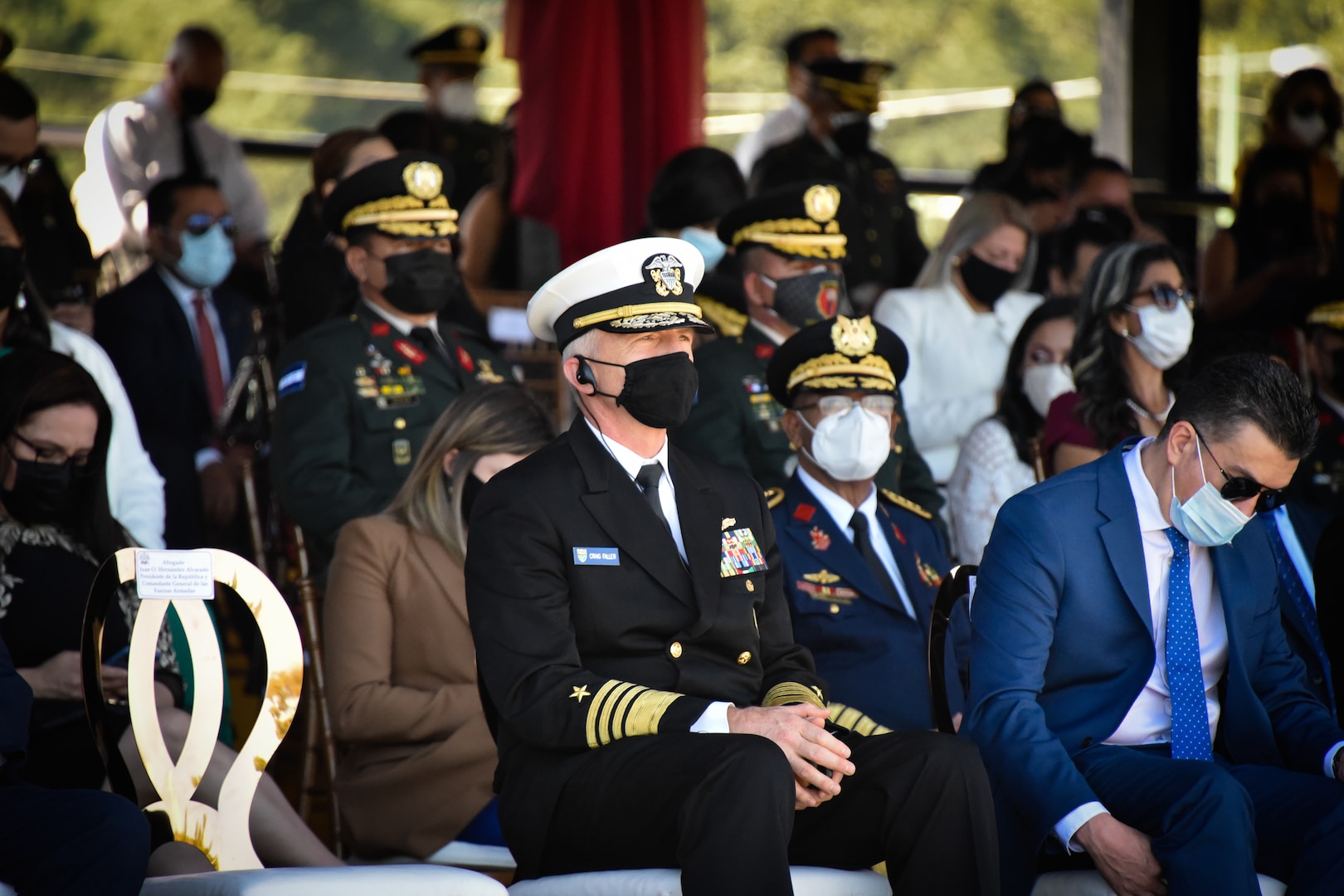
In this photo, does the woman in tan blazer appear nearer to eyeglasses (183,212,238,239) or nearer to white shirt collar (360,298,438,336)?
white shirt collar (360,298,438,336)

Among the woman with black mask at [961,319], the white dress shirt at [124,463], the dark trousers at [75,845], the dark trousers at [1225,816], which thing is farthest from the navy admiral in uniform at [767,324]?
the dark trousers at [75,845]

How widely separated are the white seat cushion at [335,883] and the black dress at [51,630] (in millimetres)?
736

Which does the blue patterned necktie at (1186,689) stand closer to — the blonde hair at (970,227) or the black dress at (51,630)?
the black dress at (51,630)

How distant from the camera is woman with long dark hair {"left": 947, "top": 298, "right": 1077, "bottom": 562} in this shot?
4.95 m

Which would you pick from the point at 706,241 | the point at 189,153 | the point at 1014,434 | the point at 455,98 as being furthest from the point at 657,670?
the point at 455,98

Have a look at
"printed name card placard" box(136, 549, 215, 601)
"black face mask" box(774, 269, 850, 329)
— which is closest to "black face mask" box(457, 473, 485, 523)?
"printed name card placard" box(136, 549, 215, 601)

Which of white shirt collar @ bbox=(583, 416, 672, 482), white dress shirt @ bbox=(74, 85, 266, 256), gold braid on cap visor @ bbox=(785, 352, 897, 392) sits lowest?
white shirt collar @ bbox=(583, 416, 672, 482)

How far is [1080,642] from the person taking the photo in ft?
10.5

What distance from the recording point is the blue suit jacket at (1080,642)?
10.2 ft

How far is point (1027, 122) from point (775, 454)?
11.3 feet

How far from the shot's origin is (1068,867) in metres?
3.12

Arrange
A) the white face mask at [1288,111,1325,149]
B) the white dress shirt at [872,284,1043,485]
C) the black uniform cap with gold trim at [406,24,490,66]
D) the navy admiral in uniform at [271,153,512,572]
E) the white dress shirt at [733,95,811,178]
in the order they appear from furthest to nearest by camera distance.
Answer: the white face mask at [1288,111,1325,149] → the black uniform cap with gold trim at [406,24,490,66] → the white dress shirt at [733,95,811,178] → the white dress shirt at [872,284,1043,485] → the navy admiral in uniform at [271,153,512,572]

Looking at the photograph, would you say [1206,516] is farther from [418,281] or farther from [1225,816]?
[418,281]

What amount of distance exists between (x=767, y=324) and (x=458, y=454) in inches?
57.1
